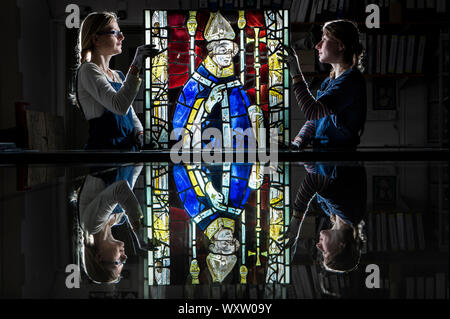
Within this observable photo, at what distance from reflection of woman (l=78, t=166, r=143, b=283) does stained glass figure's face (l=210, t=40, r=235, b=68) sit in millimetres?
2056

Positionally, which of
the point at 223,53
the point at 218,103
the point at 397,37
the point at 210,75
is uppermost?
the point at 397,37

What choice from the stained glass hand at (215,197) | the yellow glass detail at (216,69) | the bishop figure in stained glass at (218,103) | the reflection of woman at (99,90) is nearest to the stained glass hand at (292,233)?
the stained glass hand at (215,197)

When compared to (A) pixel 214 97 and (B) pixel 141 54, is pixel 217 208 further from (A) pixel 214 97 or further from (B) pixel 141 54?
(A) pixel 214 97

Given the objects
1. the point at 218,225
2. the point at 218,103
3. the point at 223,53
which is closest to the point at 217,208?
the point at 218,225

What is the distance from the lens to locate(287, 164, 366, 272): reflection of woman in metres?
0.25

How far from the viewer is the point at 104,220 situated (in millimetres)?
366

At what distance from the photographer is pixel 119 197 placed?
1.64ft

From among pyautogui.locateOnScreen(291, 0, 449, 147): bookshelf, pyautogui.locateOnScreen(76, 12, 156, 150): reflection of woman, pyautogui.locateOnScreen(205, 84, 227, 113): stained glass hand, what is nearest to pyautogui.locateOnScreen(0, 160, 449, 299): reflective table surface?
pyautogui.locateOnScreen(76, 12, 156, 150): reflection of woman

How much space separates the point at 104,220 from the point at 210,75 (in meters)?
2.25

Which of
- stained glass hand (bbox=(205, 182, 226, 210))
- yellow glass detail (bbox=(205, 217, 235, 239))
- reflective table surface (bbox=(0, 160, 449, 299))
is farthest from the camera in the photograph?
stained glass hand (bbox=(205, 182, 226, 210))

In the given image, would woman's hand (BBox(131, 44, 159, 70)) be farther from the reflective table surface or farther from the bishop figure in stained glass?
the bishop figure in stained glass

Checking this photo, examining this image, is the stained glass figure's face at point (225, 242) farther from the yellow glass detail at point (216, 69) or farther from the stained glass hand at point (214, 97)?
the yellow glass detail at point (216, 69)

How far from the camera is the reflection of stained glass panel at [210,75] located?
2502mm

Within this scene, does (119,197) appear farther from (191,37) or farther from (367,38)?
(367,38)
